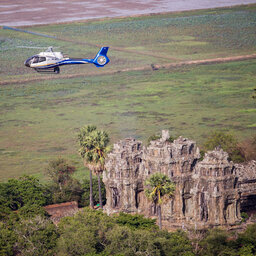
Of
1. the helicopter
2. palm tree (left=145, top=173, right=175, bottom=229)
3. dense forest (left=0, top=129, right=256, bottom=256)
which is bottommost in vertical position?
dense forest (left=0, top=129, right=256, bottom=256)

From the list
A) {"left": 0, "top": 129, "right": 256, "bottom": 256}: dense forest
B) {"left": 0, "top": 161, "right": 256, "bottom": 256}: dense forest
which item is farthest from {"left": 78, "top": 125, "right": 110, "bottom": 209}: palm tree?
{"left": 0, "top": 161, "right": 256, "bottom": 256}: dense forest

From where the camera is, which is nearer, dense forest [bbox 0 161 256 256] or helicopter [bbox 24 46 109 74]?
dense forest [bbox 0 161 256 256]

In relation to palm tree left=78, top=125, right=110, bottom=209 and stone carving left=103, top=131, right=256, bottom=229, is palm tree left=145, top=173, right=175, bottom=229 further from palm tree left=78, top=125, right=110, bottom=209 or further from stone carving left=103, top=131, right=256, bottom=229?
palm tree left=78, top=125, right=110, bottom=209

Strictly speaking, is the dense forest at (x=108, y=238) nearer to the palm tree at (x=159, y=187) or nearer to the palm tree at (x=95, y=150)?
the palm tree at (x=159, y=187)

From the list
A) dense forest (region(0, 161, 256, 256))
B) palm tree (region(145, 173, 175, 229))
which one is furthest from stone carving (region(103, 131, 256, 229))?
palm tree (region(145, 173, 175, 229))

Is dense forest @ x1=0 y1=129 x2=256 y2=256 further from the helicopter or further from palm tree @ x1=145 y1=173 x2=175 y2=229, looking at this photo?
the helicopter

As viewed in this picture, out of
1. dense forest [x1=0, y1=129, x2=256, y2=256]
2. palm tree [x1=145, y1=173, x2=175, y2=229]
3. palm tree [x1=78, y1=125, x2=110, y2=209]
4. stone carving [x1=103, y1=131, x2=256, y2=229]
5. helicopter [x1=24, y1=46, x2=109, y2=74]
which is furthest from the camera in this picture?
helicopter [x1=24, y1=46, x2=109, y2=74]

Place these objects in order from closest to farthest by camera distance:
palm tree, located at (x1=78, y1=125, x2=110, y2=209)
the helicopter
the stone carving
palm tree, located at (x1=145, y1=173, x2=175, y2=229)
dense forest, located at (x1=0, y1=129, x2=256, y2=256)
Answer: dense forest, located at (x1=0, y1=129, x2=256, y2=256)
palm tree, located at (x1=145, y1=173, x2=175, y2=229)
the stone carving
palm tree, located at (x1=78, y1=125, x2=110, y2=209)
the helicopter

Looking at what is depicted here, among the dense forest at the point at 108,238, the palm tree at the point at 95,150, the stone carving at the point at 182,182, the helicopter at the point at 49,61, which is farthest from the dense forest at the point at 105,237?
the helicopter at the point at 49,61

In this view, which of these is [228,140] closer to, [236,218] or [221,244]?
[236,218]

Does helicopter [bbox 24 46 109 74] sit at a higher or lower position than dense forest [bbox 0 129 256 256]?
higher
